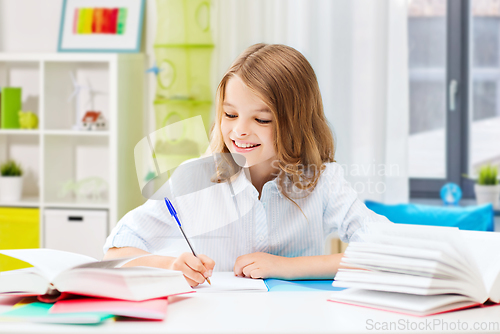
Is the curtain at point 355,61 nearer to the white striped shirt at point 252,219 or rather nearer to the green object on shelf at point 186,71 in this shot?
the green object on shelf at point 186,71

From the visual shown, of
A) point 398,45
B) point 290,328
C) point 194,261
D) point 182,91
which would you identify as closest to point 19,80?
point 182,91

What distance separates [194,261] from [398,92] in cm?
176

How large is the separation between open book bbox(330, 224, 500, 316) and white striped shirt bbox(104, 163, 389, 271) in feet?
1.58

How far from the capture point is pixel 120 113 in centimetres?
226

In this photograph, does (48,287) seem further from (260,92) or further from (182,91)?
(182,91)

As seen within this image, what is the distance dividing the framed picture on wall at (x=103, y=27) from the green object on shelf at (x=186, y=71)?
18 cm

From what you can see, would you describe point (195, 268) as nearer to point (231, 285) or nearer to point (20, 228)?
point (231, 285)

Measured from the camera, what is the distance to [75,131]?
7.43ft

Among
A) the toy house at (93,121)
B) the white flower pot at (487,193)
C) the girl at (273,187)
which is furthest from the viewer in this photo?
the toy house at (93,121)

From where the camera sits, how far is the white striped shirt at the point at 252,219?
3.84ft

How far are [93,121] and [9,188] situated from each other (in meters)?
0.55

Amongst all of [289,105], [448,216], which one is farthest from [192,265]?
[448,216]

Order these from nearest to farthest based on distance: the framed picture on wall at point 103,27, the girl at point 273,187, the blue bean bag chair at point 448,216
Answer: the girl at point 273,187
the blue bean bag chair at point 448,216
the framed picture on wall at point 103,27

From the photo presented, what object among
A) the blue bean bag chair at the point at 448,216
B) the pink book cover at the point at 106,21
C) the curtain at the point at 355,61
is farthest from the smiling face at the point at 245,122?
the pink book cover at the point at 106,21
